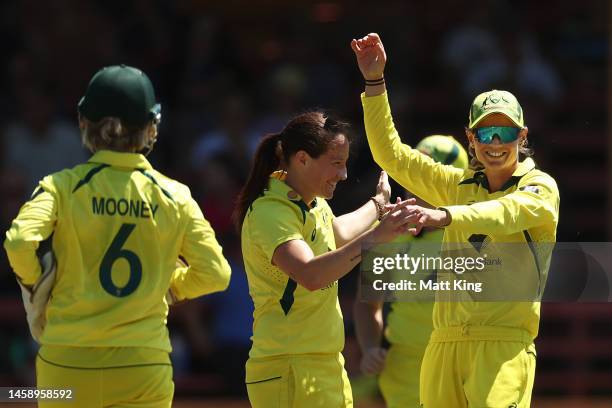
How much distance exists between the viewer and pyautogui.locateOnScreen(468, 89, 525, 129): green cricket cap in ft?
16.5

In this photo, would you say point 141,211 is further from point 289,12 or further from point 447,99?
point 289,12

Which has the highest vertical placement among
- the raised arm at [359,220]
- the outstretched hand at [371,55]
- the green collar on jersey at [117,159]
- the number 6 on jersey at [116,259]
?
the outstretched hand at [371,55]

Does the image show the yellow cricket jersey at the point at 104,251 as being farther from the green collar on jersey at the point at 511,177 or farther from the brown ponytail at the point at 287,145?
the green collar on jersey at the point at 511,177

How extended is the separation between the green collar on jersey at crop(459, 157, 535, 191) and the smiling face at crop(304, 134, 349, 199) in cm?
51

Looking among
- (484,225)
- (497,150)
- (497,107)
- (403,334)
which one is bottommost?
(403,334)

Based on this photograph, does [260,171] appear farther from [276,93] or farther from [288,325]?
[276,93]

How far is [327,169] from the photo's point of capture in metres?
5.05

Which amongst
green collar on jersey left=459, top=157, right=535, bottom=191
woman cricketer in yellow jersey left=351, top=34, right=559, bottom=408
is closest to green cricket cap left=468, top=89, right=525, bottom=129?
woman cricketer in yellow jersey left=351, top=34, right=559, bottom=408

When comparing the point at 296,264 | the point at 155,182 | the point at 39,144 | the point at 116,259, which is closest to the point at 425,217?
the point at 296,264

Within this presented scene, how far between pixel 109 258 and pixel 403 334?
6.49 feet

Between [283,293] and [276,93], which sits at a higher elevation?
[276,93]

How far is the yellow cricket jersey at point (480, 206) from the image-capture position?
187 inches

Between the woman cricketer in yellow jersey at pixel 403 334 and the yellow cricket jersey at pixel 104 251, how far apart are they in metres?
1.57

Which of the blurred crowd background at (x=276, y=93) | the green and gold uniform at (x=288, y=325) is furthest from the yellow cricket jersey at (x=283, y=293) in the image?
the blurred crowd background at (x=276, y=93)
